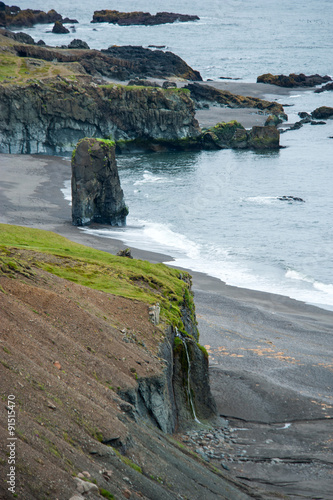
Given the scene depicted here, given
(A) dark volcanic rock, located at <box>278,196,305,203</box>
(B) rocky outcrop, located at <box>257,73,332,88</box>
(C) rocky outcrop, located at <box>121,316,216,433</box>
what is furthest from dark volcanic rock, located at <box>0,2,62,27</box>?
(C) rocky outcrop, located at <box>121,316,216,433</box>

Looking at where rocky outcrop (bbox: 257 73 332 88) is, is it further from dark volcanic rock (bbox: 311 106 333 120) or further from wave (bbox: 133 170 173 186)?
wave (bbox: 133 170 173 186)

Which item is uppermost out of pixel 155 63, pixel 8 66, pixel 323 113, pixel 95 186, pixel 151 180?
pixel 155 63

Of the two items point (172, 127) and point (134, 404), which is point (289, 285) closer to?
point (134, 404)

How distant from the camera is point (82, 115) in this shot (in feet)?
239

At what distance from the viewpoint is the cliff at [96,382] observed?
30.6ft

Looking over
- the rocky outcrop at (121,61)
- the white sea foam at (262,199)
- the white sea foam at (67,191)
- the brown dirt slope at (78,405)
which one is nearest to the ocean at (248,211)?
the white sea foam at (262,199)

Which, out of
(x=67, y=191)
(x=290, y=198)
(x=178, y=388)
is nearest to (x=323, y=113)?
(x=290, y=198)

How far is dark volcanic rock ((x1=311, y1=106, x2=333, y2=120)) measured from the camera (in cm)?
9569

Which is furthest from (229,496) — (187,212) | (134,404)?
(187,212)

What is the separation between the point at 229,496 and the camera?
1259 cm

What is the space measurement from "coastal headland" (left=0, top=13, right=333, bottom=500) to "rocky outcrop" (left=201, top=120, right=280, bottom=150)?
47124 millimetres

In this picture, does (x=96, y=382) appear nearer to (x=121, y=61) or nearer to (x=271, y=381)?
(x=271, y=381)

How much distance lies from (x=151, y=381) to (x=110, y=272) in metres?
7.34

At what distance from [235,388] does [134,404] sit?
25.9 feet
